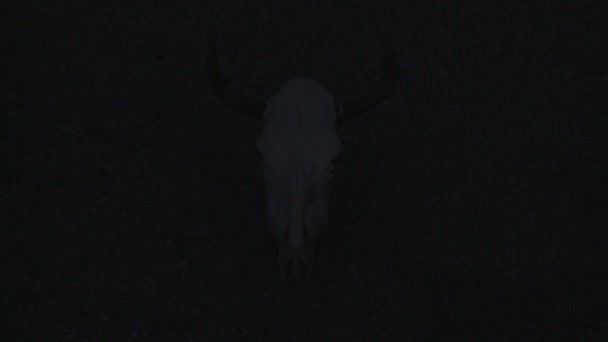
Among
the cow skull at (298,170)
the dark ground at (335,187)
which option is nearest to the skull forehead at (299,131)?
the cow skull at (298,170)

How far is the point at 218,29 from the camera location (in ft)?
34.7

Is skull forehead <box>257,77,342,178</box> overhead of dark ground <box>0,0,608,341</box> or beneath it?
overhead

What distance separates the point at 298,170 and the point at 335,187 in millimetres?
1496

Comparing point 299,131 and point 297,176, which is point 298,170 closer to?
point 297,176

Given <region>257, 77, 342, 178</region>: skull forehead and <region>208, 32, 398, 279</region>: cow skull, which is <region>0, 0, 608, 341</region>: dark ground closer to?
<region>208, 32, 398, 279</region>: cow skull

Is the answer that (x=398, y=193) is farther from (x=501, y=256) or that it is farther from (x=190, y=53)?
(x=190, y=53)

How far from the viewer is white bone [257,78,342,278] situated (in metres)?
6.03

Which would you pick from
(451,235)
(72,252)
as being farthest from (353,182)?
(72,252)

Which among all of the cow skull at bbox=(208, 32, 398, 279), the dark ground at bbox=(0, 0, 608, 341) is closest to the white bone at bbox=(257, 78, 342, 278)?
the cow skull at bbox=(208, 32, 398, 279)

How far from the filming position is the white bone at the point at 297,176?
237 inches

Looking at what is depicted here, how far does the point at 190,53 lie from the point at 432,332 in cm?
532

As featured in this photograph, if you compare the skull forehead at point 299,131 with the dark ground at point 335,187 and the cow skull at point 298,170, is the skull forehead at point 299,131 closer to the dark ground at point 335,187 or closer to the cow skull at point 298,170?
the cow skull at point 298,170

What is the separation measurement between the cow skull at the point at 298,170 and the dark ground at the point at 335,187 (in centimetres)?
45

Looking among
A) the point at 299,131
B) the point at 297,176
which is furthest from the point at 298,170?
Result: the point at 299,131
